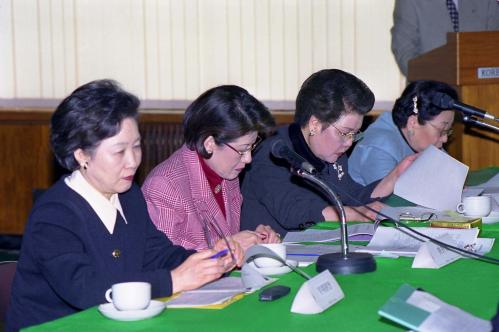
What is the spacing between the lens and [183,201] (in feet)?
10.3

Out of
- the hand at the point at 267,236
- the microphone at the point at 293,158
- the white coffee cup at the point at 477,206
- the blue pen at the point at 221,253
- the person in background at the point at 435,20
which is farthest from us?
the person in background at the point at 435,20

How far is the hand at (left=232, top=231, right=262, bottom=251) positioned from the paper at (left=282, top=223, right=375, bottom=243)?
7.1 inches

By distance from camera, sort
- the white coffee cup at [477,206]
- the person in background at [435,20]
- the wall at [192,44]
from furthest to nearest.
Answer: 1. the wall at [192,44]
2. the person in background at [435,20]
3. the white coffee cup at [477,206]

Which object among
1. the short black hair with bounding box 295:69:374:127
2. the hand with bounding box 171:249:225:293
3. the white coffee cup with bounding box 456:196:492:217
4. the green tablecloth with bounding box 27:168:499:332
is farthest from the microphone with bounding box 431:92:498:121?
the hand with bounding box 171:249:225:293

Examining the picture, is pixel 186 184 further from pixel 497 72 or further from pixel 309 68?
pixel 309 68

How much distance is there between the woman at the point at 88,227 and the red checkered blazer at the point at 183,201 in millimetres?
445

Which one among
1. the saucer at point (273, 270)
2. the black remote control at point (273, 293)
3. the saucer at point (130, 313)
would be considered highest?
the saucer at point (130, 313)

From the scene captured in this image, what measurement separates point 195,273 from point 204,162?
39.3 inches

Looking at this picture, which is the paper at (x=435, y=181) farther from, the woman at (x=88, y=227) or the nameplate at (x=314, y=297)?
the nameplate at (x=314, y=297)

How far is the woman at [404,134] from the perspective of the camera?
433 cm

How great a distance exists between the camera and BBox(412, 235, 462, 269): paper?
8.27 ft

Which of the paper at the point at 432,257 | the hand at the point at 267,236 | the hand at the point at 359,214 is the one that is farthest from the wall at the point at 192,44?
the paper at the point at 432,257

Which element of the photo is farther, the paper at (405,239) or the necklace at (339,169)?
the necklace at (339,169)

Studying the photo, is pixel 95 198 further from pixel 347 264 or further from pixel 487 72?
pixel 487 72
